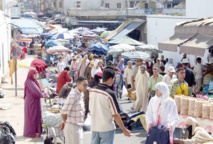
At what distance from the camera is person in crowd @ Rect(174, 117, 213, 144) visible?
9070 mm

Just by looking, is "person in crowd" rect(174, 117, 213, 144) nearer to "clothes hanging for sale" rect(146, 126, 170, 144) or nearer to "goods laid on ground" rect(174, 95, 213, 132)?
"goods laid on ground" rect(174, 95, 213, 132)

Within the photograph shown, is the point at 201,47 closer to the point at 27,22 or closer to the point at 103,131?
the point at 103,131

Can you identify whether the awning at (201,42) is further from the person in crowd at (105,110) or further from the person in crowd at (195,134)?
the person in crowd at (105,110)

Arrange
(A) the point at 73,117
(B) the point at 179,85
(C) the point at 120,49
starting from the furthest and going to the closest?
(C) the point at 120,49 → (B) the point at 179,85 → (A) the point at 73,117

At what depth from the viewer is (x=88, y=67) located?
17.2 m

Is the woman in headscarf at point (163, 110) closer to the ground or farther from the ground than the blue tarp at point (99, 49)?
farther from the ground

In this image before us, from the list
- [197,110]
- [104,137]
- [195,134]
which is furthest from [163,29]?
[104,137]

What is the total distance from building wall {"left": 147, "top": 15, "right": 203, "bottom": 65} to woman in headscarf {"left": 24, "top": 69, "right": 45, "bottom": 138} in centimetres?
1095

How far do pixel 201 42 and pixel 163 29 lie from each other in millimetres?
12533

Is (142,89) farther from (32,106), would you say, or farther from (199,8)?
(199,8)

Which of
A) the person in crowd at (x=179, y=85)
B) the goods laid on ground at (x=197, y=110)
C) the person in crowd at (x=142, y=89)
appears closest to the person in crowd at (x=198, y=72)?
the person in crowd at (x=142, y=89)

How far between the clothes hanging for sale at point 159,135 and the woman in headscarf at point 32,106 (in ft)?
13.8

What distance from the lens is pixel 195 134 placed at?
368 inches

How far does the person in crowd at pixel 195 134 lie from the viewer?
9.07m
